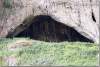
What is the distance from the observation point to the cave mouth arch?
11.5m

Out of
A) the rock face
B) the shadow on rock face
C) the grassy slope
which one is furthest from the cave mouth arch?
the grassy slope

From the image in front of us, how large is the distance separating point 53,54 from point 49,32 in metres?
3.13

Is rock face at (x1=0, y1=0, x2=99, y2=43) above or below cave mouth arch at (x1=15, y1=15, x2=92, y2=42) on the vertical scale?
above

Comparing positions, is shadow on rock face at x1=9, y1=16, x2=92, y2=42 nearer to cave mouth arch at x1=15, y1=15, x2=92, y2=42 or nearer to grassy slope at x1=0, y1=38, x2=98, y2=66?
cave mouth arch at x1=15, y1=15, x2=92, y2=42

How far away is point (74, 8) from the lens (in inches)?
432

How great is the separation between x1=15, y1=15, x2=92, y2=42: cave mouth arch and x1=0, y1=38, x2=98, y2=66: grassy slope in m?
2.01

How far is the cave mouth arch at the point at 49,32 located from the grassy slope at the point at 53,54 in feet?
6.59

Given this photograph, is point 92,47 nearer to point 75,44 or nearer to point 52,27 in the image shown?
point 75,44

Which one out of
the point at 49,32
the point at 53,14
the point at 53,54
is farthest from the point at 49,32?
the point at 53,54

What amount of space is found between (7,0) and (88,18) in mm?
2783

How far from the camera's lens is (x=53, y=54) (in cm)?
855

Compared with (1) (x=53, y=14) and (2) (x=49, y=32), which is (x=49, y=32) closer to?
(2) (x=49, y=32)

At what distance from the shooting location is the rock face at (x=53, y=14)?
10.8 meters

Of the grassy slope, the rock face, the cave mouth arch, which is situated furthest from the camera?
the cave mouth arch
